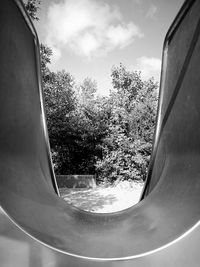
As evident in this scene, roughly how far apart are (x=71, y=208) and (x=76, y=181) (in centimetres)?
809

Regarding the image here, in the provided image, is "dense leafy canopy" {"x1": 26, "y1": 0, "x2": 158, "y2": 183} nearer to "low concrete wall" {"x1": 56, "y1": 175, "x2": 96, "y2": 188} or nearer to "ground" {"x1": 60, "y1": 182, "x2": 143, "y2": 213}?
"low concrete wall" {"x1": 56, "y1": 175, "x2": 96, "y2": 188}

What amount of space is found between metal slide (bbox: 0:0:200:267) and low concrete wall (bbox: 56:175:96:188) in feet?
24.0

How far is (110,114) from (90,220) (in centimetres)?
919

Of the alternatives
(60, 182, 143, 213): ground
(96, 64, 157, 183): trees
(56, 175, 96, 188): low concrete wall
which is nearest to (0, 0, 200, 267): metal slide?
(60, 182, 143, 213): ground

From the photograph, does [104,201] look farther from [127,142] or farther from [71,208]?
[71,208]

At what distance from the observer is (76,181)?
9555 mm

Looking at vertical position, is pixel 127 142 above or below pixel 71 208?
above

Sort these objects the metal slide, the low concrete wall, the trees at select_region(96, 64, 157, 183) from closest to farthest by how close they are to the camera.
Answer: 1. the metal slide
2. the low concrete wall
3. the trees at select_region(96, 64, 157, 183)

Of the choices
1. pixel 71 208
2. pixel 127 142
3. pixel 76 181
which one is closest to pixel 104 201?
pixel 76 181

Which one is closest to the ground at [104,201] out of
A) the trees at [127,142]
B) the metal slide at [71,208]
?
the trees at [127,142]

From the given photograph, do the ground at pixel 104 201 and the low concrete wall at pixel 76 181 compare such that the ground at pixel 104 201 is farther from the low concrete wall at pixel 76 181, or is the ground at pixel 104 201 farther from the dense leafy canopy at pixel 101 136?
the dense leafy canopy at pixel 101 136

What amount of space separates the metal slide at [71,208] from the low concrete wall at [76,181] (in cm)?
731

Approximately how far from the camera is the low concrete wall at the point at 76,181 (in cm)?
947

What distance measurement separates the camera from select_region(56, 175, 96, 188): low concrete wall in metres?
9.47
